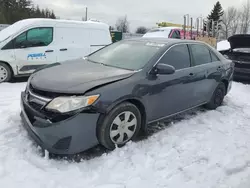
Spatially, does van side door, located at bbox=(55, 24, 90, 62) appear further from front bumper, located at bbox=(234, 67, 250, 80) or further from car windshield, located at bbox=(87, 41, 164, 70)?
front bumper, located at bbox=(234, 67, 250, 80)

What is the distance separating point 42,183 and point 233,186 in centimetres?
207

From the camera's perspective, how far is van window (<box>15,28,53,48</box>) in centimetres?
670

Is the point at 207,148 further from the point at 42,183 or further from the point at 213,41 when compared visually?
the point at 213,41

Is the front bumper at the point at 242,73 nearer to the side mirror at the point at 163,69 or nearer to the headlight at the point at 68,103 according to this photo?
the side mirror at the point at 163,69

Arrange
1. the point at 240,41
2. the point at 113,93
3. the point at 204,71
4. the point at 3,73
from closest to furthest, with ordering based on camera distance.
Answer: the point at 113,93
the point at 204,71
the point at 3,73
the point at 240,41

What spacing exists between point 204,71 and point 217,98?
99 centimetres

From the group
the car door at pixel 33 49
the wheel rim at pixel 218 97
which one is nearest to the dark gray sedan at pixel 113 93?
the wheel rim at pixel 218 97

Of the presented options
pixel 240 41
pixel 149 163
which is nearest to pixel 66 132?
pixel 149 163

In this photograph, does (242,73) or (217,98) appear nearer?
(217,98)

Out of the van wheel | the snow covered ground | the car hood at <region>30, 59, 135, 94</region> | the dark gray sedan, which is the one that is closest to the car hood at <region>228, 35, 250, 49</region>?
the dark gray sedan

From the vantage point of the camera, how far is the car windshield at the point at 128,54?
11.9 ft

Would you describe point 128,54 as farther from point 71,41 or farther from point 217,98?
point 71,41

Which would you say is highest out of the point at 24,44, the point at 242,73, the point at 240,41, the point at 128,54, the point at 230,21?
the point at 230,21

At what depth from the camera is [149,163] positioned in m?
2.97
